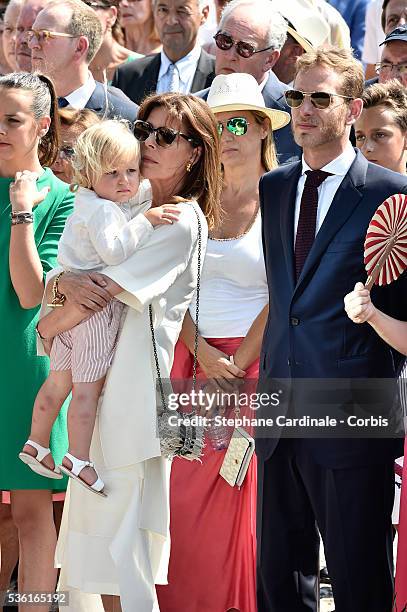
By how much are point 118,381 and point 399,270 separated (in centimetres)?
113

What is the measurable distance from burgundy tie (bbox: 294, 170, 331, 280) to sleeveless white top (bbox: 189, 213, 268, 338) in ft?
2.65

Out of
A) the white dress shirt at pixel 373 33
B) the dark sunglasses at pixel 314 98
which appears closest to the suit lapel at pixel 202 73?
the white dress shirt at pixel 373 33

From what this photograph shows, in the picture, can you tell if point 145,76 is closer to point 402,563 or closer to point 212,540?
point 212,540

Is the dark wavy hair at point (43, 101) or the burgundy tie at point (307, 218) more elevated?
the dark wavy hair at point (43, 101)

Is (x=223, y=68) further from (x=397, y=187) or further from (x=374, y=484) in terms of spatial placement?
Answer: (x=374, y=484)

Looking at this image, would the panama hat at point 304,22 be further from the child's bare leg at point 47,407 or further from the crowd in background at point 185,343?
the child's bare leg at point 47,407

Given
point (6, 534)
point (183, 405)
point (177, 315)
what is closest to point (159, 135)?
Answer: point (177, 315)

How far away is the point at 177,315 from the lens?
4828 mm

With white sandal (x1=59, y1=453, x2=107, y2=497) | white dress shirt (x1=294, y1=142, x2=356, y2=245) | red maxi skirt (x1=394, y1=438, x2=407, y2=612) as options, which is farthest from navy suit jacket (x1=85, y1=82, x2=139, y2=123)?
red maxi skirt (x1=394, y1=438, x2=407, y2=612)

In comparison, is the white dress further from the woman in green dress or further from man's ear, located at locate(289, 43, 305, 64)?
man's ear, located at locate(289, 43, 305, 64)

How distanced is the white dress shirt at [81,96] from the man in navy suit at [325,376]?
2.06 m

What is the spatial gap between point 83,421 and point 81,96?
108 inches

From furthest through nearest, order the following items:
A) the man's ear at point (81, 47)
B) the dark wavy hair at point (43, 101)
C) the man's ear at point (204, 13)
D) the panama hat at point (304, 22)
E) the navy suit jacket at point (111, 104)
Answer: the man's ear at point (204, 13) < the panama hat at point (304, 22) < the man's ear at point (81, 47) < the navy suit jacket at point (111, 104) < the dark wavy hair at point (43, 101)

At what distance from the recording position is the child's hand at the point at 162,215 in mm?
4645
